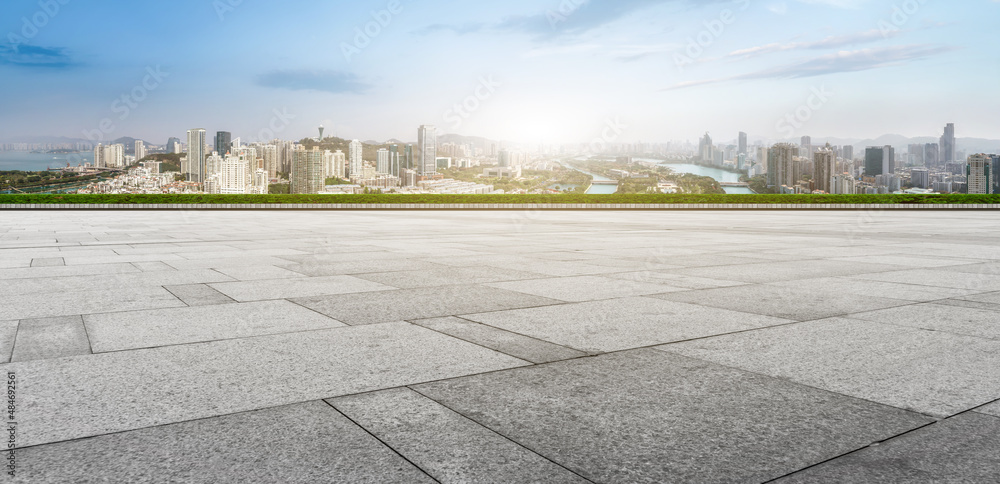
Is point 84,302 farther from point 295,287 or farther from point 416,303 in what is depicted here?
point 416,303

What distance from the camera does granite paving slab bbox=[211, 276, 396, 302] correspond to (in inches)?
281

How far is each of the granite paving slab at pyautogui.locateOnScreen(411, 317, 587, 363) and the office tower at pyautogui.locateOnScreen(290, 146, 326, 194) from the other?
219 ft

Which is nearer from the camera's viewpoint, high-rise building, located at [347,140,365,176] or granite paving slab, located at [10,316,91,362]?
granite paving slab, located at [10,316,91,362]

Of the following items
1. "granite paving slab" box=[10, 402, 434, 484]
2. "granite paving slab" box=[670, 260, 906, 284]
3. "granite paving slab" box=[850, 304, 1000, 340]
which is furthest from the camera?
"granite paving slab" box=[670, 260, 906, 284]

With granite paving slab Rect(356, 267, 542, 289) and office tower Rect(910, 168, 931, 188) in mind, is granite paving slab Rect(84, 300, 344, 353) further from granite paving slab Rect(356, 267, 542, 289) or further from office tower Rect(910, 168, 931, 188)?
office tower Rect(910, 168, 931, 188)

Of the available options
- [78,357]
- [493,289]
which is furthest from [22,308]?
[493,289]

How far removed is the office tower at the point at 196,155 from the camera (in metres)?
71.9

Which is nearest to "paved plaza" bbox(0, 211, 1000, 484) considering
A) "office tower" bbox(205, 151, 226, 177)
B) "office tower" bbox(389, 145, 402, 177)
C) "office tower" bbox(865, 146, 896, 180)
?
"office tower" bbox(205, 151, 226, 177)

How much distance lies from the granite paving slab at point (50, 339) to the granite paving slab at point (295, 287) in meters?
1.67

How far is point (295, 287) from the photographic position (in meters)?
7.71

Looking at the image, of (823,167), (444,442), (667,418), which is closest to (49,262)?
(444,442)

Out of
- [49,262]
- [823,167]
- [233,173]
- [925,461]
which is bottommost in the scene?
[925,461]

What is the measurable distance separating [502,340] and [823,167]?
68.6 m

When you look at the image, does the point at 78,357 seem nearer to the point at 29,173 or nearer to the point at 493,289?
the point at 493,289
